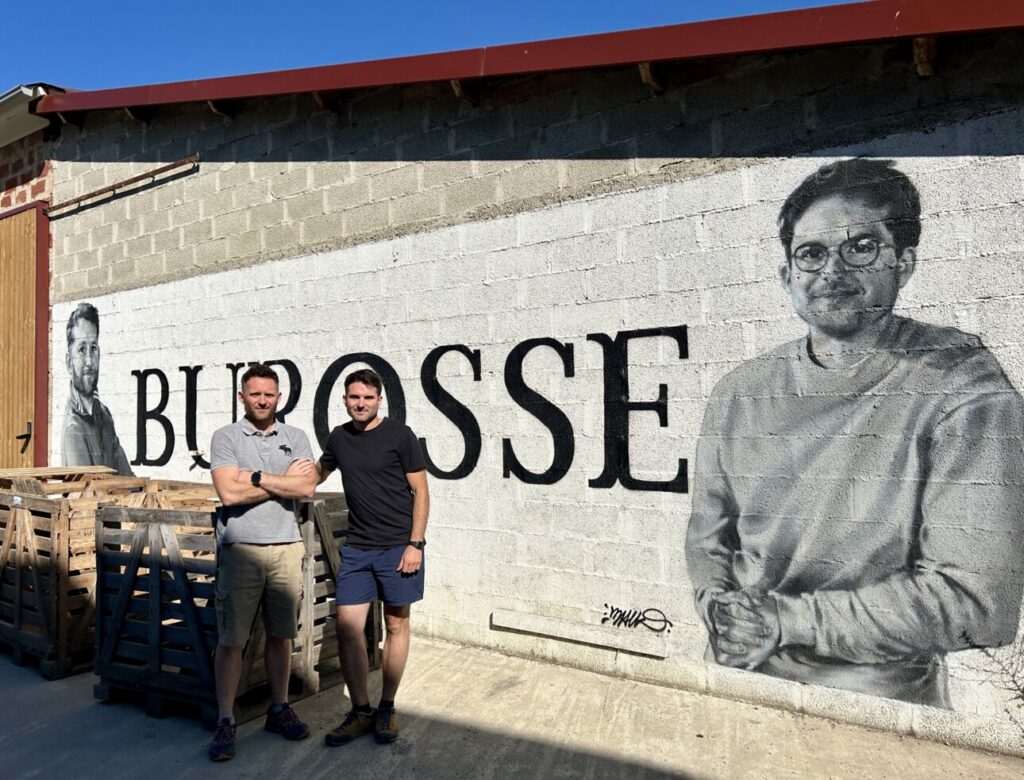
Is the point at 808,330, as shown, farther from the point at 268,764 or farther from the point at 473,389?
the point at 268,764

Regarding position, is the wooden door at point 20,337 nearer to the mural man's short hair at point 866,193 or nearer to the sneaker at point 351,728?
the sneaker at point 351,728

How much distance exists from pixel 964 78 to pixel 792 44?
0.89 m

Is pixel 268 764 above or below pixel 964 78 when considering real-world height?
below

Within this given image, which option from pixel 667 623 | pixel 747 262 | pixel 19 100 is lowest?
pixel 667 623

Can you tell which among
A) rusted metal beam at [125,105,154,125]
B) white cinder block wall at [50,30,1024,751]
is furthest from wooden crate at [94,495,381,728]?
rusted metal beam at [125,105,154,125]

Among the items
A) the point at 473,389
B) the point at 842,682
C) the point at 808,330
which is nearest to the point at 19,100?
the point at 473,389

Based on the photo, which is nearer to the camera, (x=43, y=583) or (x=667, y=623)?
(x=667, y=623)

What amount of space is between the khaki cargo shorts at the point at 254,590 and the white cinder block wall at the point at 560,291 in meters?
1.74

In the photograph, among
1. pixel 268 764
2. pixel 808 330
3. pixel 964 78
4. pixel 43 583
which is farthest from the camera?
pixel 43 583

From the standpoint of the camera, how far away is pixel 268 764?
11.7 ft

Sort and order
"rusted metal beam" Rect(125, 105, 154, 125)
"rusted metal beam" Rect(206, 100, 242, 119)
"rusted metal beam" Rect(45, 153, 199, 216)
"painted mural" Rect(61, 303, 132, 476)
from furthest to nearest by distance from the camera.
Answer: "painted mural" Rect(61, 303, 132, 476) → "rusted metal beam" Rect(125, 105, 154, 125) → "rusted metal beam" Rect(45, 153, 199, 216) → "rusted metal beam" Rect(206, 100, 242, 119)

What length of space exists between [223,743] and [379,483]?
4.85 feet

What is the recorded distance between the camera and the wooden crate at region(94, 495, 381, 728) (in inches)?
159

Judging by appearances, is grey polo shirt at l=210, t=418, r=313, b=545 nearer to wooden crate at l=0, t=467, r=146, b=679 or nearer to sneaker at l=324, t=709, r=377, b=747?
sneaker at l=324, t=709, r=377, b=747
